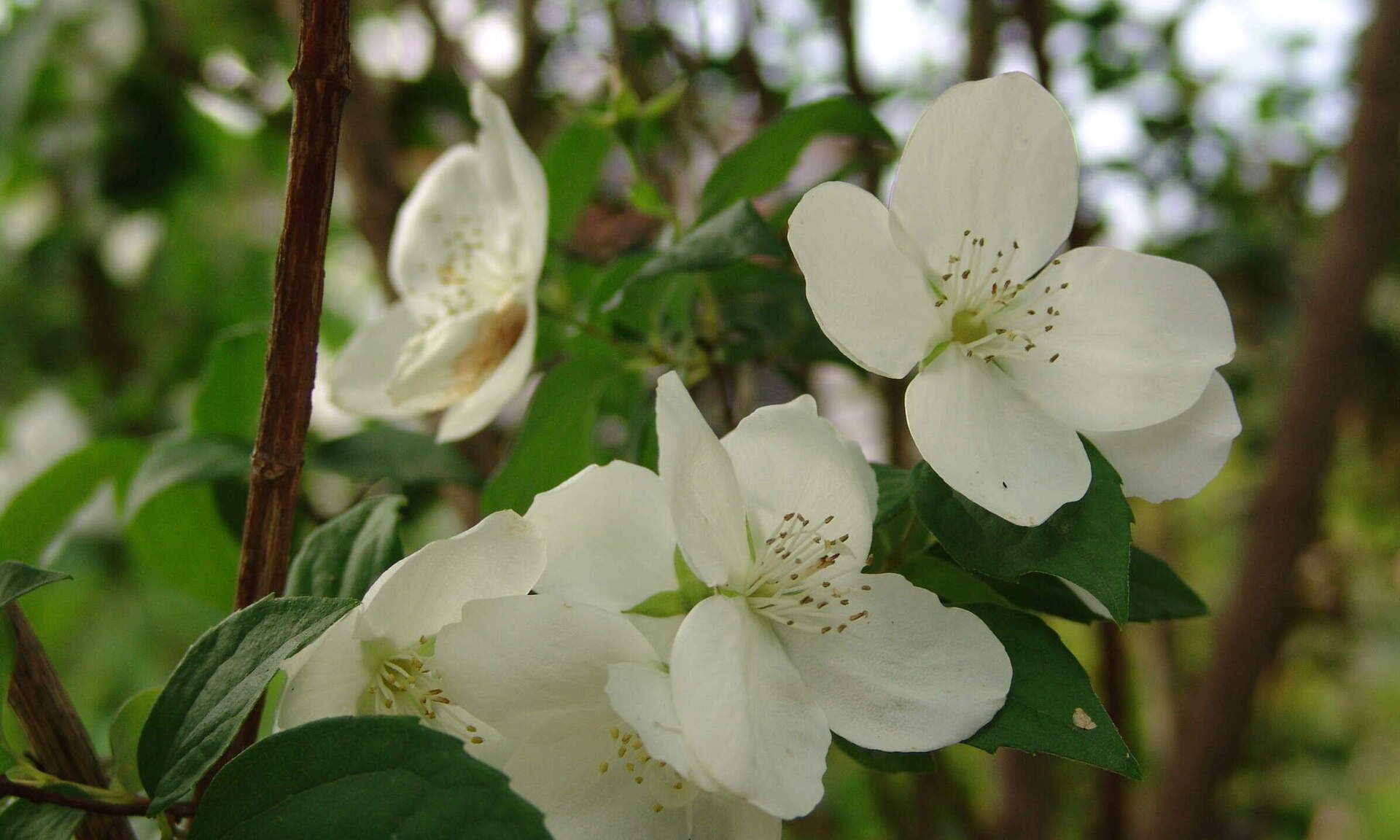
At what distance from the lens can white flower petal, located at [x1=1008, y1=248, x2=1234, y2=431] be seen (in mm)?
529

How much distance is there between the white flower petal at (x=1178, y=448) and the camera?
1.74 feet

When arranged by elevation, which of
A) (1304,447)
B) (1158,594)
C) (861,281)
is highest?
(861,281)

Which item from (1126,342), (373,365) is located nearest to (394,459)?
(373,365)

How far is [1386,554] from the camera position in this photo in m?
2.44

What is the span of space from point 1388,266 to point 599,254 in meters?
1.91

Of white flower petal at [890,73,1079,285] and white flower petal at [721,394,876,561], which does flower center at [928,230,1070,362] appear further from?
white flower petal at [721,394,876,561]

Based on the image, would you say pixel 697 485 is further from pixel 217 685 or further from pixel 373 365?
pixel 373 365

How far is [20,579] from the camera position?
469 millimetres

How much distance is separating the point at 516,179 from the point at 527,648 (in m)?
0.38

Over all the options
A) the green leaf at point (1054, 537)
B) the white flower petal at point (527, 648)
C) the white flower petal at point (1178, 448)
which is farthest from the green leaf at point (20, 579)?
the white flower petal at point (1178, 448)

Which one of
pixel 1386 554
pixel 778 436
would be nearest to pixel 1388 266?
pixel 1386 554

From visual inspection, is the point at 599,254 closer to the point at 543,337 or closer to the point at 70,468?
the point at 543,337

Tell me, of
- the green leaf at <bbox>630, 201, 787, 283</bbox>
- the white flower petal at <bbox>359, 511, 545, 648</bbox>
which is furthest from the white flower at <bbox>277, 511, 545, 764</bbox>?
the green leaf at <bbox>630, 201, 787, 283</bbox>

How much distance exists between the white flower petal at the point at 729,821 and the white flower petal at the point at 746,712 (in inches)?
1.3
